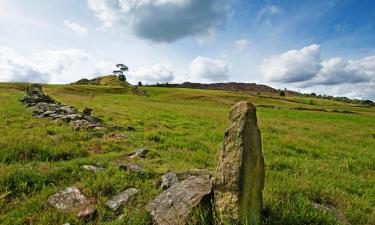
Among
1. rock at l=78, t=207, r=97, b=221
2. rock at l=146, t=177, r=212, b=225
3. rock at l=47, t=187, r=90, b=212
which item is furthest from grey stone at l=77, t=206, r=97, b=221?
rock at l=146, t=177, r=212, b=225

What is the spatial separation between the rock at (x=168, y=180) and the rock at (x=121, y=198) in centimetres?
64

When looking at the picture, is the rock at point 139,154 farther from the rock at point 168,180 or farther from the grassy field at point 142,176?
the rock at point 168,180

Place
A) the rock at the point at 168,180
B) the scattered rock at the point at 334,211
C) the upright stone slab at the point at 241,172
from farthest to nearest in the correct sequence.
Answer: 1. the rock at the point at 168,180
2. the scattered rock at the point at 334,211
3. the upright stone slab at the point at 241,172

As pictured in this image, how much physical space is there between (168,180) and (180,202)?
157 cm

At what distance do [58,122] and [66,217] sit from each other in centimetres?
1031

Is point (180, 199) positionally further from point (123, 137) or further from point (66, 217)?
point (123, 137)

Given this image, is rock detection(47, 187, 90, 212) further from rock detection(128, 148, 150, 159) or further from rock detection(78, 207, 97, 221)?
rock detection(128, 148, 150, 159)

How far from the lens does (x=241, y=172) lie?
467 cm

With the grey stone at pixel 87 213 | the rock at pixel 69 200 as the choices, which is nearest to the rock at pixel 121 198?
the grey stone at pixel 87 213

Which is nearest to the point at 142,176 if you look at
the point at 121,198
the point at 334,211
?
the point at 121,198

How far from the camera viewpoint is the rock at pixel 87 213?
545 cm

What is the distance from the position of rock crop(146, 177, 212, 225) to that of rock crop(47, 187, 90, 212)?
1549 mm

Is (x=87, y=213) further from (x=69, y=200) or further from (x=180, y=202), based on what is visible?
(x=180, y=202)

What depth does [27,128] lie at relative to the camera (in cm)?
1325
